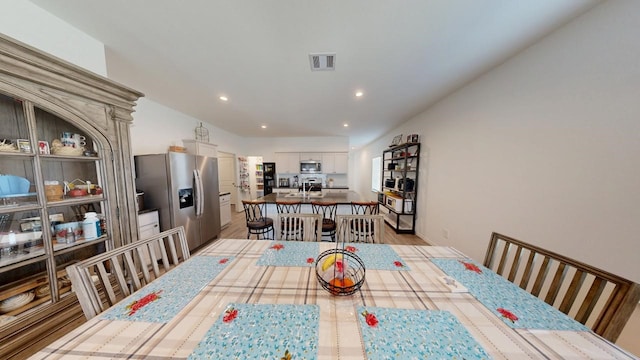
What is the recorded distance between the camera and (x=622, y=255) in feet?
3.97

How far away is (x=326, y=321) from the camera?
0.76 metres

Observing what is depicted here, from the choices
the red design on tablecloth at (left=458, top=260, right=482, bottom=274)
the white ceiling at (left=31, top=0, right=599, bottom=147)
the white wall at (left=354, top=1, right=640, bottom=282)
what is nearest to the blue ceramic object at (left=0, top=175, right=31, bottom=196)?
the white ceiling at (left=31, top=0, right=599, bottom=147)

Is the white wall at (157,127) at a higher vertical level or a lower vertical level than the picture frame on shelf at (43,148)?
higher

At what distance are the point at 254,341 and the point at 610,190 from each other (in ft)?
7.71

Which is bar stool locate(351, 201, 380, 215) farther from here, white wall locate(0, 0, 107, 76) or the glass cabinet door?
white wall locate(0, 0, 107, 76)

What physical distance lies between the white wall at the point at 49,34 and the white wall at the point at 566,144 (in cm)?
388

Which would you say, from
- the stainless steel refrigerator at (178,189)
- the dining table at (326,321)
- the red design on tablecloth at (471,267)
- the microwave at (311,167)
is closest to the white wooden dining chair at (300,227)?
the dining table at (326,321)

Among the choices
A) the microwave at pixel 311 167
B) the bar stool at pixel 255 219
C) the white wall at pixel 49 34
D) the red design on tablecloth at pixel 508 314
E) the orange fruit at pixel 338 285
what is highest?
the white wall at pixel 49 34

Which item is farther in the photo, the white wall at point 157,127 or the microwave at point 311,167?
the microwave at point 311,167

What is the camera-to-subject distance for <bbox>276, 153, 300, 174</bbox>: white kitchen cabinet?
585 centimetres

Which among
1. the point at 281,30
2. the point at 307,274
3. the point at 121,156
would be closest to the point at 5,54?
the point at 121,156

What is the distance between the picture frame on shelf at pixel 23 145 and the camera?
52.3 inches

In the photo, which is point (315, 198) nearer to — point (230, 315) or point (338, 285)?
point (338, 285)

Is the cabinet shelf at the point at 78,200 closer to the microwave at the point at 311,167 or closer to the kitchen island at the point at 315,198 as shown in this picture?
the kitchen island at the point at 315,198
